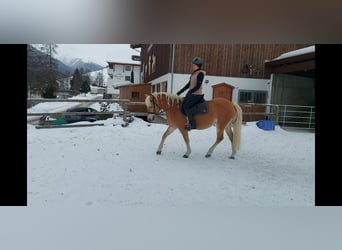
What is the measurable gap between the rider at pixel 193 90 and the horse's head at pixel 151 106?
25cm

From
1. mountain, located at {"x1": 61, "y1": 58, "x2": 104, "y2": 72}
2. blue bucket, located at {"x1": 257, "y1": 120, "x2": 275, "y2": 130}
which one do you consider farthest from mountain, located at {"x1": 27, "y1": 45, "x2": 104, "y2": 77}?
blue bucket, located at {"x1": 257, "y1": 120, "x2": 275, "y2": 130}

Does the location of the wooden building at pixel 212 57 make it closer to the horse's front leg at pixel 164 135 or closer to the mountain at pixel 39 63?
the horse's front leg at pixel 164 135

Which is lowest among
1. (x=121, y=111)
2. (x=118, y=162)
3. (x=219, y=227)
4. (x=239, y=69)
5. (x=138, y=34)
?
(x=219, y=227)

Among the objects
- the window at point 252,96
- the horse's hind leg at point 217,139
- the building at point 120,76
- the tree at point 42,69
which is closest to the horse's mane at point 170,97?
the building at point 120,76

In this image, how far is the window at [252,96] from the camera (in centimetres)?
249

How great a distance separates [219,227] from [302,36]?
6.14 feet

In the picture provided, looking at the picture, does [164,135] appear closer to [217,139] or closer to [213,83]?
[217,139]

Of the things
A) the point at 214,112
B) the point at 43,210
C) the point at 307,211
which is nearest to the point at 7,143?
the point at 43,210

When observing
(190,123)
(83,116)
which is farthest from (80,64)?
(190,123)

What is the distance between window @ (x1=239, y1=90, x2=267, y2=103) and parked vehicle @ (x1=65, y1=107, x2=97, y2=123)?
153 cm

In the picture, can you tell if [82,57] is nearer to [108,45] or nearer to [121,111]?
[108,45]

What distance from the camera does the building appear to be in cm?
256

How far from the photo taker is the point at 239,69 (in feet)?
8.35

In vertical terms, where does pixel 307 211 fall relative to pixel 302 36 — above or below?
below
